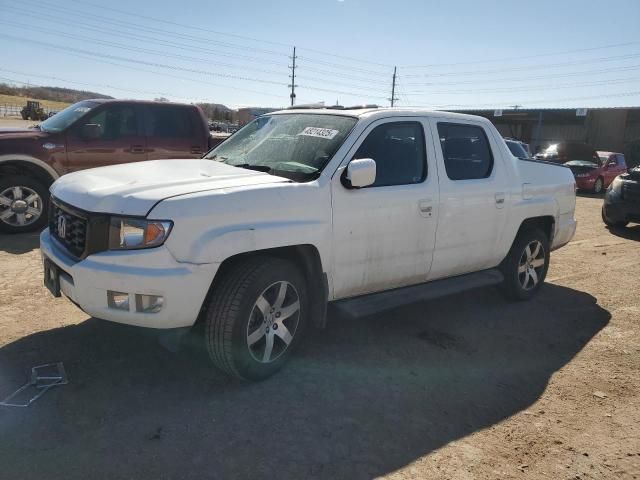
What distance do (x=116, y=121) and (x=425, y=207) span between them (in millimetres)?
5584

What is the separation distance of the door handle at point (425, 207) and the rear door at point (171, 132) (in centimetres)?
518

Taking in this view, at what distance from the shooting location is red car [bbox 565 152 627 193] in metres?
17.4

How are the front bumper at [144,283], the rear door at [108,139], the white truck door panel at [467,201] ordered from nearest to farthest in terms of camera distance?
the front bumper at [144,283]
the white truck door panel at [467,201]
the rear door at [108,139]

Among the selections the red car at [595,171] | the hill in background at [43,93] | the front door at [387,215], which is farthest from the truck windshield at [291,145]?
the hill in background at [43,93]

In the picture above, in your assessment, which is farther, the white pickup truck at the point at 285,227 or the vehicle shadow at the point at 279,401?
the white pickup truck at the point at 285,227

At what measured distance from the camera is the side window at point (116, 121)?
7641 mm

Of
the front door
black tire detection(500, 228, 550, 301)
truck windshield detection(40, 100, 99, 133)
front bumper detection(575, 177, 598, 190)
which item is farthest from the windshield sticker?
front bumper detection(575, 177, 598, 190)

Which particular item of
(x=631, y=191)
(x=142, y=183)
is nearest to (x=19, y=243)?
(x=142, y=183)

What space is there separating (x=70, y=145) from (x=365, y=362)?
224 inches

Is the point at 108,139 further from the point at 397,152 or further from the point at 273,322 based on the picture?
the point at 273,322

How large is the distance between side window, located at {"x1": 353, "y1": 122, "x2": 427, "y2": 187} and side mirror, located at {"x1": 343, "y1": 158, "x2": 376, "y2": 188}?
11.1 inches

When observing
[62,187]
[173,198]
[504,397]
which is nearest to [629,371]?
[504,397]

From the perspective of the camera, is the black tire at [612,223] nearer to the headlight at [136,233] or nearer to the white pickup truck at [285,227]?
the white pickup truck at [285,227]

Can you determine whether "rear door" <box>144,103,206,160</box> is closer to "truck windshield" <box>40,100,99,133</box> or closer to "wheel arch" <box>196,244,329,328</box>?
"truck windshield" <box>40,100,99,133</box>
